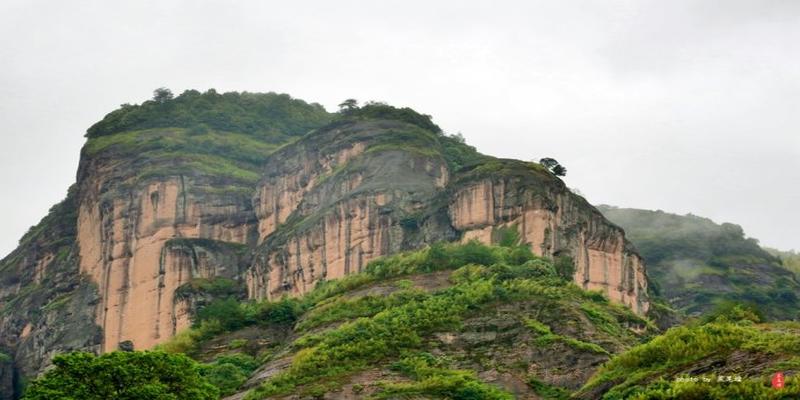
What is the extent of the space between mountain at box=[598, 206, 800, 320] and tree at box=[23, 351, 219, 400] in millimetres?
51913

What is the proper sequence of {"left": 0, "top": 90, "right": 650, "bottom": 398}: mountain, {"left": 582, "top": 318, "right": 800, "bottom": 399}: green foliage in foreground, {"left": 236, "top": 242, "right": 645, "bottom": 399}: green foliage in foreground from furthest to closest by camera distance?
{"left": 0, "top": 90, "right": 650, "bottom": 398}: mountain
{"left": 236, "top": 242, "right": 645, "bottom": 399}: green foliage in foreground
{"left": 582, "top": 318, "right": 800, "bottom": 399}: green foliage in foreground

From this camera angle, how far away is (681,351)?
53.0 m

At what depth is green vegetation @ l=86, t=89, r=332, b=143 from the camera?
113 metres

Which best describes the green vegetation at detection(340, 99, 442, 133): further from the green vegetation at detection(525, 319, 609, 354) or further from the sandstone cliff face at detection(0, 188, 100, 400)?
the green vegetation at detection(525, 319, 609, 354)

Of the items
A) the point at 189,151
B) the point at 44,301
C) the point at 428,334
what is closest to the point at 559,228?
the point at 428,334

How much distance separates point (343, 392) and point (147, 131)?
185ft

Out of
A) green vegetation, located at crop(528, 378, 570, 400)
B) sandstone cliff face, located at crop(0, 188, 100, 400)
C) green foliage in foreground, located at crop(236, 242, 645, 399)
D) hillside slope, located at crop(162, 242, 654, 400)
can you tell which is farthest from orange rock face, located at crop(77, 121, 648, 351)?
green vegetation, located at crop(528, 378, 570, 400)

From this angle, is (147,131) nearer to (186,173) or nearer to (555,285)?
(186,173)

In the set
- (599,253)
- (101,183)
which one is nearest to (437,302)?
(599,253)

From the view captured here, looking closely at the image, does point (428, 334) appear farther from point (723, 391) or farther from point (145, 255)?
point (145, 255)

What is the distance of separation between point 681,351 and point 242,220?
181ft

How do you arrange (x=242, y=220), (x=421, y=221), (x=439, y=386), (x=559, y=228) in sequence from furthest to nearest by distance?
(x=242, y=220) → (x=421, y=221) → (x=559, y=228) → (x=439, y=386)

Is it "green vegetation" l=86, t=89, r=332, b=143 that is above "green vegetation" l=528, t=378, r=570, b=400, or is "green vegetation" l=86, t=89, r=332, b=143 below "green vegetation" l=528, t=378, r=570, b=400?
above

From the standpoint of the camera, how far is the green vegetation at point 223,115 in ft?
371
